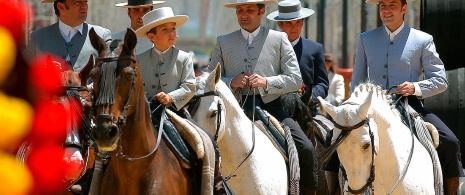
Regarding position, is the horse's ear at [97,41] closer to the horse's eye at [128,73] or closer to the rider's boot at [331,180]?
the horse's eye at [128,73]

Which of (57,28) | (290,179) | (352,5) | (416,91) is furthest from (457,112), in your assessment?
(352,5)

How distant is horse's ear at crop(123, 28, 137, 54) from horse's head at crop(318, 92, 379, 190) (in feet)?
9.23

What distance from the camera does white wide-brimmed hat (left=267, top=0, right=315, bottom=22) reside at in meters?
9.93

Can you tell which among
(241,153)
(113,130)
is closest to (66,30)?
(241,153)

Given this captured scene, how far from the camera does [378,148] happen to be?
7.20 metres

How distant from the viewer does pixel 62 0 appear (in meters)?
6.67

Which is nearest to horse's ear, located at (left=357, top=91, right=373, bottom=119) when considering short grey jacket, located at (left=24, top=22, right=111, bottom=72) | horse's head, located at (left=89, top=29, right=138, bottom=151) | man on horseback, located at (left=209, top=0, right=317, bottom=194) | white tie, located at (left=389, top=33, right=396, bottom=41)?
man on horseback, located at (left=209, top=0, right=317, bottom=194)

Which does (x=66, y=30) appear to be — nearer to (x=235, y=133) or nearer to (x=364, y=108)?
(x=235, y=133)

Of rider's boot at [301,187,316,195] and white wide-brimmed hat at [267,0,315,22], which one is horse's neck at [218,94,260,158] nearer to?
rider's boot at [301,187,316,195]

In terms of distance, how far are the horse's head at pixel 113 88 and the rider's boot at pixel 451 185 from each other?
3984 millimetres

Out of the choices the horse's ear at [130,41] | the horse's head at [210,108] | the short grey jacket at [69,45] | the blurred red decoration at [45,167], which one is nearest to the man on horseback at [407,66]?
the horse's head at [210,108]

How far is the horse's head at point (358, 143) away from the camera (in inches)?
277

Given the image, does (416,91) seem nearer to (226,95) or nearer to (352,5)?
(226,95)

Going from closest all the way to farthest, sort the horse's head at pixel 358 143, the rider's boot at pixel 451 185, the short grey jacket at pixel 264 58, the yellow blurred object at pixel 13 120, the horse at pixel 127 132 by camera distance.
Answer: the yellow blurred object at pixel 13 120
the horse at pixel 127 132
the horse's head at pixel 358 143
the short grey jacket at pixel 264 58
the rider's boot at pixel 451 185
